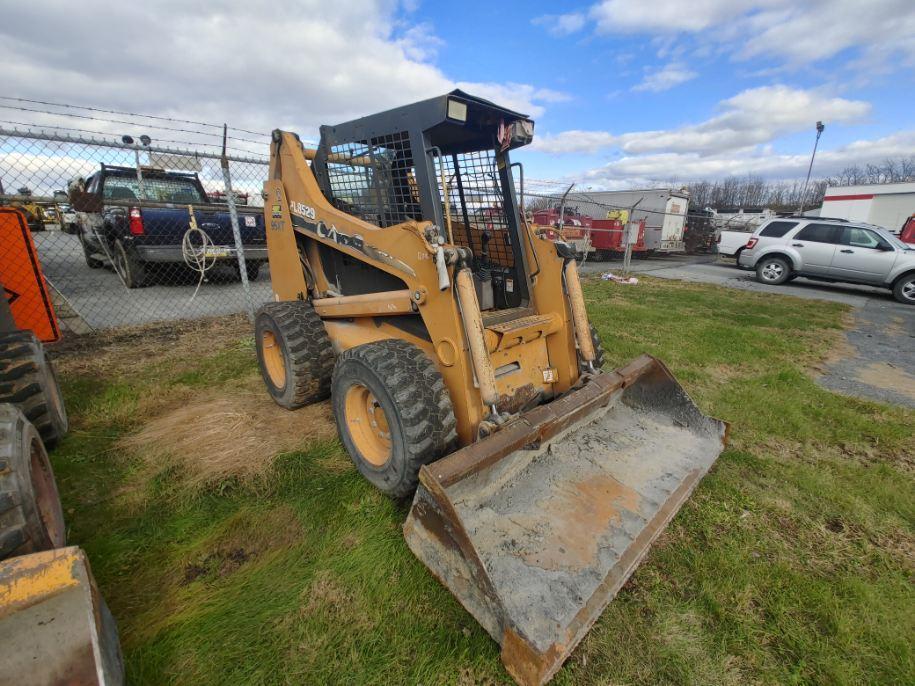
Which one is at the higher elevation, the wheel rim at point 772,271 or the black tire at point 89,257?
the black tire at point 89,257

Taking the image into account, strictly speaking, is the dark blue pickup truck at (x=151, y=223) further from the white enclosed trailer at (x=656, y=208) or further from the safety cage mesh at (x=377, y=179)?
the white enclosed trailer at (x=656, y=208)

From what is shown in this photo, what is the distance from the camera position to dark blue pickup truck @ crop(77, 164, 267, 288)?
22.8 feet

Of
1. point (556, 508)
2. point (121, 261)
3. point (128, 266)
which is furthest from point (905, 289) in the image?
point (121, 261)

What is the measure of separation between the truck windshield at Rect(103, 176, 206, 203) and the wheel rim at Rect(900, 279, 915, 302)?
15.6 meters

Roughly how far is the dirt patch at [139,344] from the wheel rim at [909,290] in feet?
46.8

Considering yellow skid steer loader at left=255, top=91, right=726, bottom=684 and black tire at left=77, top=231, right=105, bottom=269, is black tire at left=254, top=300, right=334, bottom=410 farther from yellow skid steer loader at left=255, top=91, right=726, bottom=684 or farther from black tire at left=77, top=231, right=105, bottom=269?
black tire at left=77, top=231, right=105, bottom=269

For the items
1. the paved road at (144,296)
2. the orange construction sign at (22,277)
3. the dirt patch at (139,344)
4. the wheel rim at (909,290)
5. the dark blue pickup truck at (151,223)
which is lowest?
the wheel rim at (909,290)

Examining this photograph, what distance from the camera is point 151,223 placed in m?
6.90

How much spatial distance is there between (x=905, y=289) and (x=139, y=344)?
1556cm

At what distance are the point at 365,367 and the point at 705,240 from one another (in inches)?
1017

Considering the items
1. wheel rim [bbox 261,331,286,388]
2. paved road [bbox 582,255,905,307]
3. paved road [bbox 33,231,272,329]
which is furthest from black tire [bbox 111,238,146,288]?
paved road [bbox 582,255,905,307]

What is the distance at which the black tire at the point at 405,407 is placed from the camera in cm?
231

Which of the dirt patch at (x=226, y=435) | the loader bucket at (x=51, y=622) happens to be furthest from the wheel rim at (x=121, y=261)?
the loader bucket at (x=51, y=622)

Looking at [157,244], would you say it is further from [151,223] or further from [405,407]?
[405,407]
